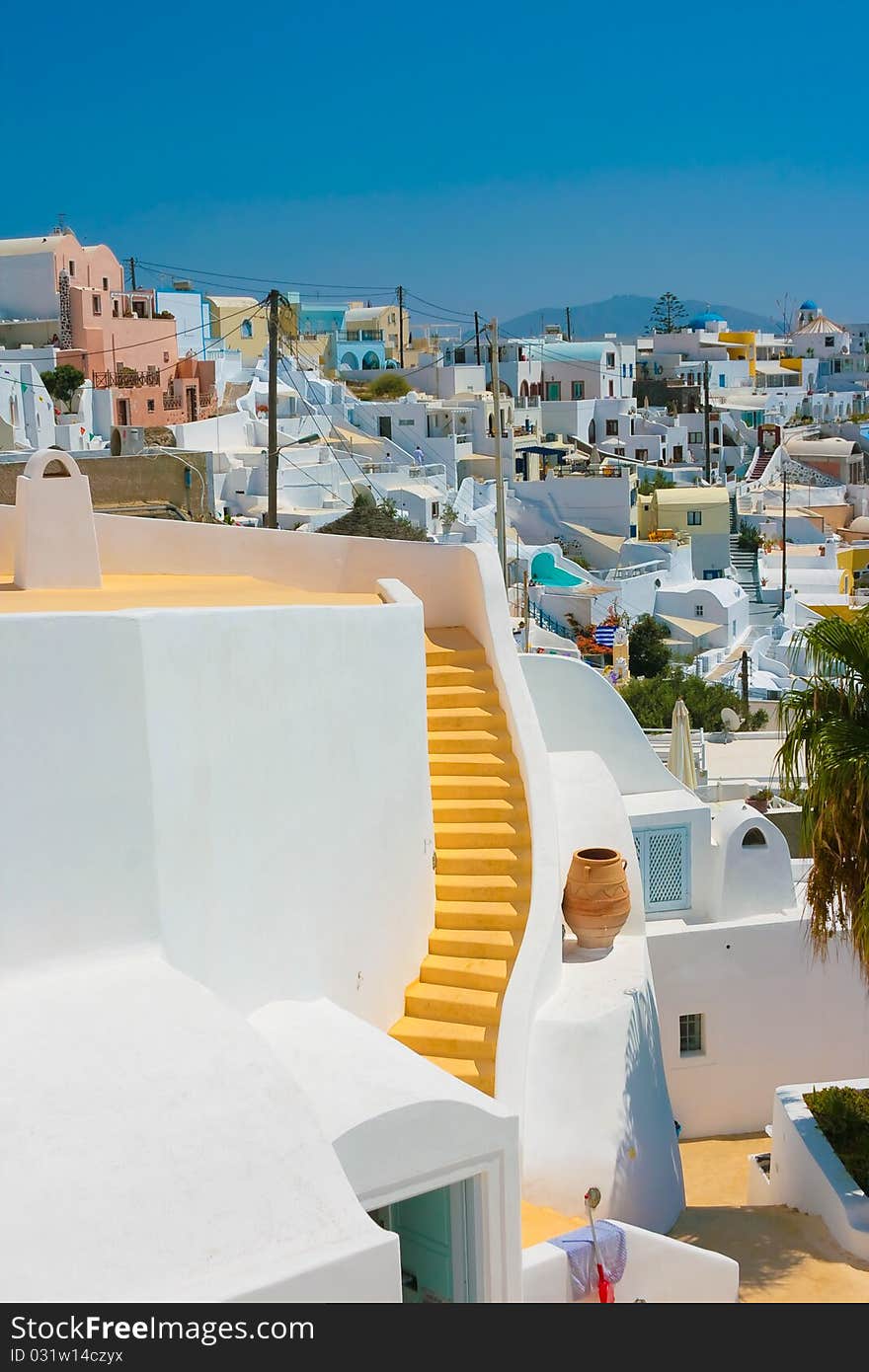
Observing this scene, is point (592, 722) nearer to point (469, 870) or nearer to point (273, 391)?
point (469, 870)

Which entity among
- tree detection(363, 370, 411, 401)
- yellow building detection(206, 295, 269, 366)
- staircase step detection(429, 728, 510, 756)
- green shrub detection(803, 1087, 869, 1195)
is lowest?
green shrub detection(803, 1087, 869, 1195)

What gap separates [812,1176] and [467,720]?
15.4 feet

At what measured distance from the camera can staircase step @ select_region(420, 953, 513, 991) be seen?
10516mm

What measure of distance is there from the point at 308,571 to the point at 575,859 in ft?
14.9

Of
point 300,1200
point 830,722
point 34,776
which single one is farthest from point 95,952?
point 830,722

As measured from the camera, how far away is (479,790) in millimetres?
12195

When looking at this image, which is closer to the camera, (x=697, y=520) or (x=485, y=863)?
(x=485, y=863)

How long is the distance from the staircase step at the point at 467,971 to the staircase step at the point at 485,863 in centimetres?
89

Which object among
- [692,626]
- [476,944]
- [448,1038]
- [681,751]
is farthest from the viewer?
[692,626]

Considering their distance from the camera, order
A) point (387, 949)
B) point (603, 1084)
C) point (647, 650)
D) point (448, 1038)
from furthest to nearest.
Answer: point (647, 650)
point (603, 1084)
point (387, 949)
point (448, 1038)

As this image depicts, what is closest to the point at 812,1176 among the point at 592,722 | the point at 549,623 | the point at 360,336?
the point at 592,722

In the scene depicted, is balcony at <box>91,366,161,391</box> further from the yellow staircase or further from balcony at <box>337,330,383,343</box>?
the yellow staircase

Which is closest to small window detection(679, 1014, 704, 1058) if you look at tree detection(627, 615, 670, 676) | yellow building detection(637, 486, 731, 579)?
tree detection(627, 615, 670, 676)

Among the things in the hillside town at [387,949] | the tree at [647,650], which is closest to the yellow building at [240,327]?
the tree at [647,650]
